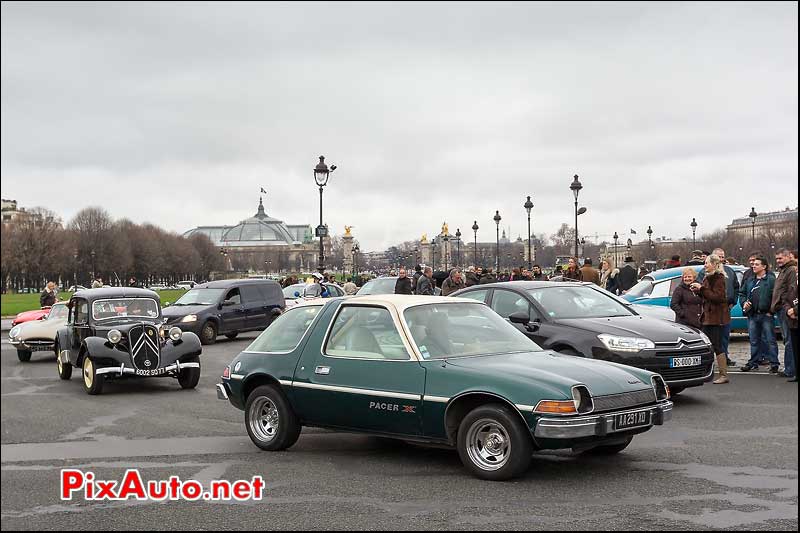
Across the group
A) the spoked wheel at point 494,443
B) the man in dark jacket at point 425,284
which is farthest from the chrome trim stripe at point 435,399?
the man in dark jacket at point 425,284

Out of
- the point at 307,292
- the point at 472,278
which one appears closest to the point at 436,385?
the point at 472,278

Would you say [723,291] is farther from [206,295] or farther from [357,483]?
[206,295]

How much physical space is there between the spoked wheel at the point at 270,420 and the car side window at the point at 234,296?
16934 millimetres

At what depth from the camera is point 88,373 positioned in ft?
43.7

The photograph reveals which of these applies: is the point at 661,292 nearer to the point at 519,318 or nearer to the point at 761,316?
the point at 761,316

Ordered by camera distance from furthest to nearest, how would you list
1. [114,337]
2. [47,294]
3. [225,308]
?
[225,308] < [114,337] < [47,294]

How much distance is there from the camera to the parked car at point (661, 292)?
18.5 meters

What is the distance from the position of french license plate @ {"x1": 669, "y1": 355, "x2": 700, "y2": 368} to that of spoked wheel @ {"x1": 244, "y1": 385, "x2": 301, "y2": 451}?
518 cm

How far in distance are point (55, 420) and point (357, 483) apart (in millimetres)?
4628

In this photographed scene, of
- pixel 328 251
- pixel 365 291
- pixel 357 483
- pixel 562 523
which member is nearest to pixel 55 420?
pixel 357 483

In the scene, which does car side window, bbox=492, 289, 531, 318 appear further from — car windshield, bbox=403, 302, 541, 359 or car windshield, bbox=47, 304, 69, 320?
car windshield, bbox=47, 304, 69, 320

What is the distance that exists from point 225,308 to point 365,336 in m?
17.6

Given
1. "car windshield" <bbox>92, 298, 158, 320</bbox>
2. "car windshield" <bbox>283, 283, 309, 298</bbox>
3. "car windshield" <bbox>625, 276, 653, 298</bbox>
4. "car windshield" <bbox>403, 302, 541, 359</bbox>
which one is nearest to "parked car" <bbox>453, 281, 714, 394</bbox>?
"car windshield" <bbox>403, 302, 541, 359</bbox>

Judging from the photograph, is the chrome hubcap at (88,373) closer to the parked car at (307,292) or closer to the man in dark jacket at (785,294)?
the man in dark jacket at (785,294)
